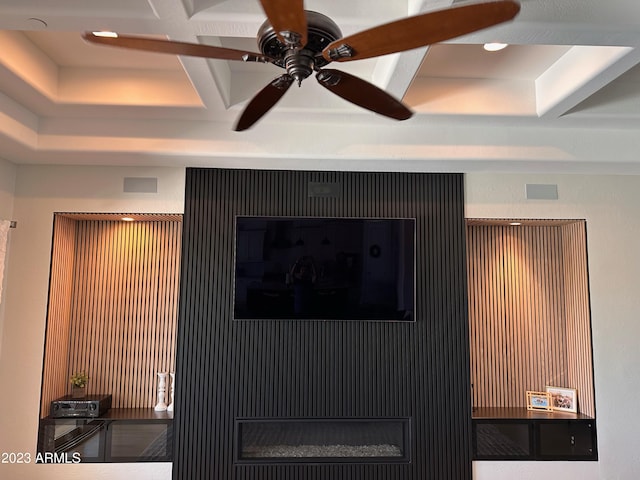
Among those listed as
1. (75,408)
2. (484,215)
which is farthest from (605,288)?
(75,408)

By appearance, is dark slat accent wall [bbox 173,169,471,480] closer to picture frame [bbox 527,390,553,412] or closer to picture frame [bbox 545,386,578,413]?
picture frame [bbox 527,390,553,412]

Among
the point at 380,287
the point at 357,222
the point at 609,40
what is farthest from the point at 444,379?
the point at 609,40

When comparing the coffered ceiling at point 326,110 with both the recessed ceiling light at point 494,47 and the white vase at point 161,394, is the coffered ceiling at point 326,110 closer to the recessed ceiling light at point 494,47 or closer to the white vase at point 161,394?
the recessed ceiling light at point 494,47

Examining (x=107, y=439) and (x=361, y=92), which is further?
(x=107, y=439)

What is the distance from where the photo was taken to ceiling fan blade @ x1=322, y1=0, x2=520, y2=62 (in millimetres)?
1295

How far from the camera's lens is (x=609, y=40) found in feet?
6.98

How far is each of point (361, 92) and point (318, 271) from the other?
197 centimetres

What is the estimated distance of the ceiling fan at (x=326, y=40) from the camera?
4.30 ft

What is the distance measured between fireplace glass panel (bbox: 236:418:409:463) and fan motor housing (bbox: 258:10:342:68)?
277 cm

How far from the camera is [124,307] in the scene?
13.6 ft

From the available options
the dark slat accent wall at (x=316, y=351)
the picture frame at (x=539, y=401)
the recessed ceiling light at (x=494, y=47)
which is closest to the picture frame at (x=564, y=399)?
the picture frame at (x=539, y=401)

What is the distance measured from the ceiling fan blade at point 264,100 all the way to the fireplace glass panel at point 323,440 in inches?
93.1

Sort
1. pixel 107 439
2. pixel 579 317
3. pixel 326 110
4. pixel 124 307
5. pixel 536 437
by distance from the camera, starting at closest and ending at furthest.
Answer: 1. pixel 326 110
2. pixel 107 439
3. pixel 536 437
4. pixel 579 317
5. pixel 124 307

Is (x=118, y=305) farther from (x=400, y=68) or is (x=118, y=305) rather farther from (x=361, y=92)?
(x=361, y=92)
